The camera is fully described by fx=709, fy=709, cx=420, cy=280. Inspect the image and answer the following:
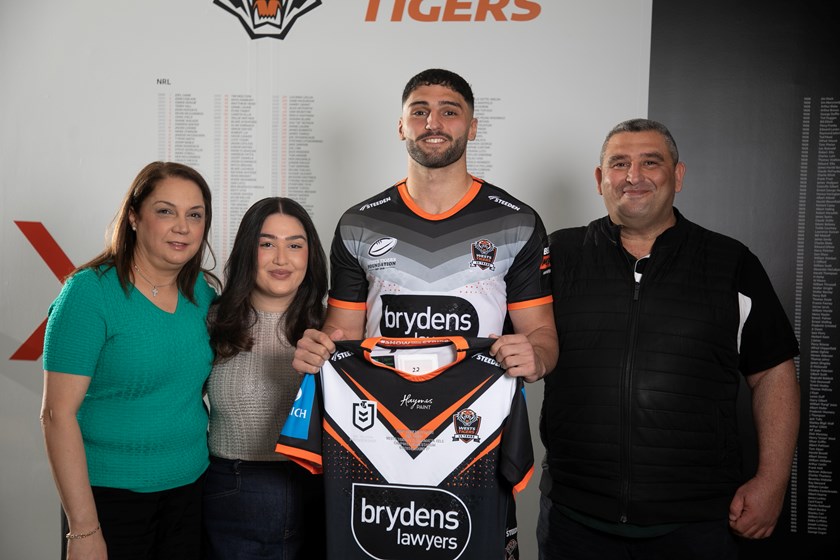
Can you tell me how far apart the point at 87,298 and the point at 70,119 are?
2.06 metres

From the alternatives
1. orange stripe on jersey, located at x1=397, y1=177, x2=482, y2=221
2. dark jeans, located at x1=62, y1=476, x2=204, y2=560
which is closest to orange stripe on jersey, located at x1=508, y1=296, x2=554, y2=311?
orange stripe on jersey, located at x1=397, y1=177, x2=482, y2=221

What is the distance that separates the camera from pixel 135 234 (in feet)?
6.94

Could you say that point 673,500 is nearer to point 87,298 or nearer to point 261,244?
point 261,244

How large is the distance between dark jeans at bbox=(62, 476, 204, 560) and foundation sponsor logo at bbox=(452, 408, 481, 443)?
82 cm

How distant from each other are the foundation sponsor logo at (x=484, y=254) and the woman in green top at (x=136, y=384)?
829 mm

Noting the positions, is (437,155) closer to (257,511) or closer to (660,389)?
(660,389)

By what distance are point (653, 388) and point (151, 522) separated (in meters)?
1.51

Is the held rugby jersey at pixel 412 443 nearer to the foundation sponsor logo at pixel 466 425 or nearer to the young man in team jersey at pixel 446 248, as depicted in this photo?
the foundation sponsor logo at pixel 466 425

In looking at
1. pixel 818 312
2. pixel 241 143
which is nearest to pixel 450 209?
pixel 241 143

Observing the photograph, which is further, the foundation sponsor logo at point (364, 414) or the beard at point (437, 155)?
the beard at point (437, 155)

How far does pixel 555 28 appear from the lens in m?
3.25

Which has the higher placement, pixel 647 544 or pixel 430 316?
pixel 430 316

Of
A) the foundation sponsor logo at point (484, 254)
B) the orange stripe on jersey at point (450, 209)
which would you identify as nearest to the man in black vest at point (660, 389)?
the foundation sponsor logo at point (484, 254)

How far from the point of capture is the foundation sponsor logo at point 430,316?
6.91 feet
